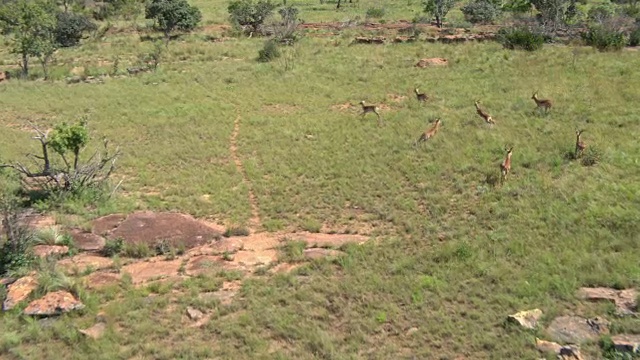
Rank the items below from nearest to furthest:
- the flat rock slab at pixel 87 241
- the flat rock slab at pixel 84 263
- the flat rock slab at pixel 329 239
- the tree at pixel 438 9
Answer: the flat rock slab at pixel 84 263
the flat rock slab at pixel 329 239
the flat rock slab at pixel 87 241
the tree at pixel 438 9

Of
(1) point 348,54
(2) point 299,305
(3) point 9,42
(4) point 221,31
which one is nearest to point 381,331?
(2) point 299,305

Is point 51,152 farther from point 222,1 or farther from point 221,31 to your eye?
point 222,1

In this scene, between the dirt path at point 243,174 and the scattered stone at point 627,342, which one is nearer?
the scattered stone at point 627,342

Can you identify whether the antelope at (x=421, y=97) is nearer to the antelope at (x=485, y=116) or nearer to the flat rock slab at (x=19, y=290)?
the antelope at (x=485, y=116)

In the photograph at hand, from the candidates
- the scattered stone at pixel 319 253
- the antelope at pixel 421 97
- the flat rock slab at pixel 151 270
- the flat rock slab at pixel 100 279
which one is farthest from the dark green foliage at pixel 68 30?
the scattered stone at pixel 319 253

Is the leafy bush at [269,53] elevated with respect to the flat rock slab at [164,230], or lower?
elevated

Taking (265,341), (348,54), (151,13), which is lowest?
(265,341)

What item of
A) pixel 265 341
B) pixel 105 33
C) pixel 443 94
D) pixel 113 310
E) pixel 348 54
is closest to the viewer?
pixel 265 341
